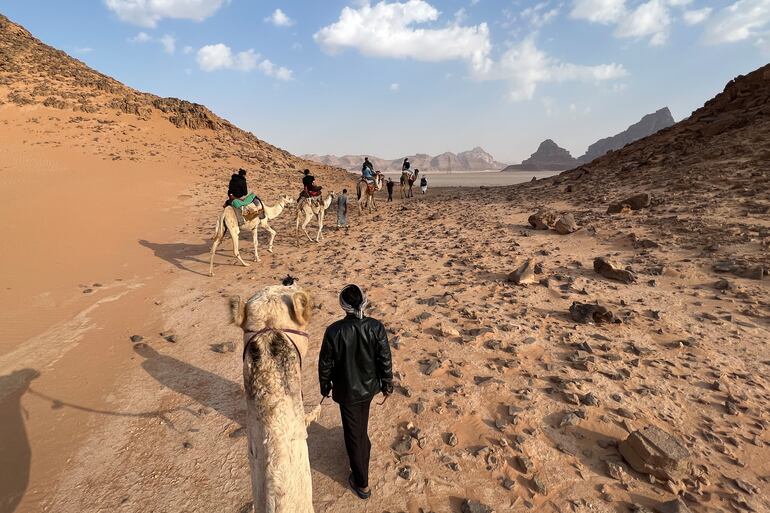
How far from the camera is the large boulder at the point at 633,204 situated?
38.5ft

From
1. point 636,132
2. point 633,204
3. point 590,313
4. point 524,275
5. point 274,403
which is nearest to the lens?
point 274,403

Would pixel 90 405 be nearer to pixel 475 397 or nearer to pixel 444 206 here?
pixel 475 397

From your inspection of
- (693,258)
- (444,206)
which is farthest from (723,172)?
(444,206)

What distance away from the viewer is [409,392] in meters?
4.76

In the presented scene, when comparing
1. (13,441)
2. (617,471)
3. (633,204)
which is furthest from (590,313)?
(13,441)

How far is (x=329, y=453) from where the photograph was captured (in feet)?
13.0

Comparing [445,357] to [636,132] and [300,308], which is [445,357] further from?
[636,132]

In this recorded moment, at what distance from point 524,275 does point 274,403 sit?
671cm

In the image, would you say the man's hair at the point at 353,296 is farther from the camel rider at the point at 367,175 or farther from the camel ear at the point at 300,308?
the camel rider at the point at 367,175

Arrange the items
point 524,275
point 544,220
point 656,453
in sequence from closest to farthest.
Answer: point 656,453, point 524,275, point 544,220

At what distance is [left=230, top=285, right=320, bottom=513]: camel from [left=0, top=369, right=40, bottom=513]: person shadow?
3434 mm

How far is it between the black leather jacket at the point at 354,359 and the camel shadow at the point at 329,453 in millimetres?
1008

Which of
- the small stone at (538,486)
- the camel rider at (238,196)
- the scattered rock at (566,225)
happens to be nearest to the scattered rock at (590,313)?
the small stone at (538,486)

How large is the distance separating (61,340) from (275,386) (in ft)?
23.1
